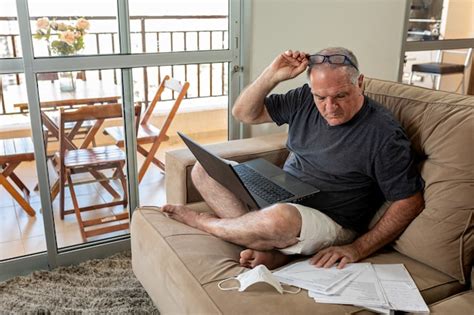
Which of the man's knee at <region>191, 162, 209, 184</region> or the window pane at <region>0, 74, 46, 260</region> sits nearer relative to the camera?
the man's knee at <region>191, 162, 209, 184</region>

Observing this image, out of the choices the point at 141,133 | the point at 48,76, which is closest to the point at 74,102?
the point at 48,76

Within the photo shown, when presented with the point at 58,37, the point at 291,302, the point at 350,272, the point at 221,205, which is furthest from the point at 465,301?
the point at 58,37

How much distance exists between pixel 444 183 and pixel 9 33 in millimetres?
2062

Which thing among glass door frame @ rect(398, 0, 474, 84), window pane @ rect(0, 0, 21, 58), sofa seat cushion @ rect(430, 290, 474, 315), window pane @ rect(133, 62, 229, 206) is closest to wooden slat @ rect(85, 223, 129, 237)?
window pane @ rect(133, 62, 229, 206)

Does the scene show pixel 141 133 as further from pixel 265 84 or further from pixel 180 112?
pixel 265 84

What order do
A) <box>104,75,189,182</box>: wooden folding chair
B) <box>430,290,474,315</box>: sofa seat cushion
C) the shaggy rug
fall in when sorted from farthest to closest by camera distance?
1. <box>104,75,189,182</box>: wooden folding chair
2. the shaggy rug
3. <box>430,290,474,315</box>: sofa seat cushion

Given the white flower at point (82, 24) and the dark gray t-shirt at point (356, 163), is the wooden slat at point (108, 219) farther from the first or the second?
the dark gray t-shirt at point (356, 163)

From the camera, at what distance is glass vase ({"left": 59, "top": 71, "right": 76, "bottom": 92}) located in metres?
2.41

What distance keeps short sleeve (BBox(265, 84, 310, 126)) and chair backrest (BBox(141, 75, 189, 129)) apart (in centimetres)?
90

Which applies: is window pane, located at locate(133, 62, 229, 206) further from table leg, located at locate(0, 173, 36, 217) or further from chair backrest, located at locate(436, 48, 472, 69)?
chair backrest, located at locate(436, 48, 472, 69)

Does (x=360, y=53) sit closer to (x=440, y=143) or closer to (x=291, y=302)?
(x=440, y=143)

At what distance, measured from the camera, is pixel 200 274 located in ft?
5.32

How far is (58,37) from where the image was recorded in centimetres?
237

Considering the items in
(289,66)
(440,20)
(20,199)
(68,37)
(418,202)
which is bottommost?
(20,199)
